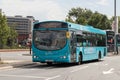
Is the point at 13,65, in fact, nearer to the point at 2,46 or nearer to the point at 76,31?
the point at 76,31

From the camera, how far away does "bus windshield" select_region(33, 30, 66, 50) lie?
28375 millimetres

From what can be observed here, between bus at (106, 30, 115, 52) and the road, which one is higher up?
bus at (106, 30, 115, 52)

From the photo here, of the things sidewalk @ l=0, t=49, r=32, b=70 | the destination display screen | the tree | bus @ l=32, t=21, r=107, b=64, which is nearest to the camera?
sidewalk @ l=0, t=49, r=32, b=70

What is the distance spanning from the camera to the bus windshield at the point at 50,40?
28.4 metres

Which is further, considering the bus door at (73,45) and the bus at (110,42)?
the bus at (110,42)

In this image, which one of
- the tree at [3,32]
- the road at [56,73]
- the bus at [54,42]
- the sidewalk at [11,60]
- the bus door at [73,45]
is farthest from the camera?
the tree at [3,32]

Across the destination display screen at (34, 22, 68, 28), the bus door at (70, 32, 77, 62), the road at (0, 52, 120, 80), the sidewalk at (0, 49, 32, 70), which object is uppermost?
the destination display screen at (34, 22, 68, 28)

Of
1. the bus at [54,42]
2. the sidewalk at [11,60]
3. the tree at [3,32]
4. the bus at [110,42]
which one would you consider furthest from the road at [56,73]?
the tree at [3,32]

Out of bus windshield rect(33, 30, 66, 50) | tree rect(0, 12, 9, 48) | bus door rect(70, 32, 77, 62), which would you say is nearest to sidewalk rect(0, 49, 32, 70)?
bus windshield rect(33, 30, 66, 50)

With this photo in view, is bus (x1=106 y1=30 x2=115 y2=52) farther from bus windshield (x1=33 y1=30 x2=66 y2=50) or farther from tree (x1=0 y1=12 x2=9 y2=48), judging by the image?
bus windshield (x1=33 y1=30 x2=66 y2=50)

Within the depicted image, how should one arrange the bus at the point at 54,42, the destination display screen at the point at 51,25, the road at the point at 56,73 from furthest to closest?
the destination display screen at the point at 51,25
the bus at the point at 54,42
the road at the point at 56,73

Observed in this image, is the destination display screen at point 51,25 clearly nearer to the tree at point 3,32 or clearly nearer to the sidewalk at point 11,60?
the sidewalk at point 11,60

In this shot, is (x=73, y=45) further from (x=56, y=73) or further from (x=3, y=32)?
(x=3, y=32)

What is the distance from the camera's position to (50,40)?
2848 cm
